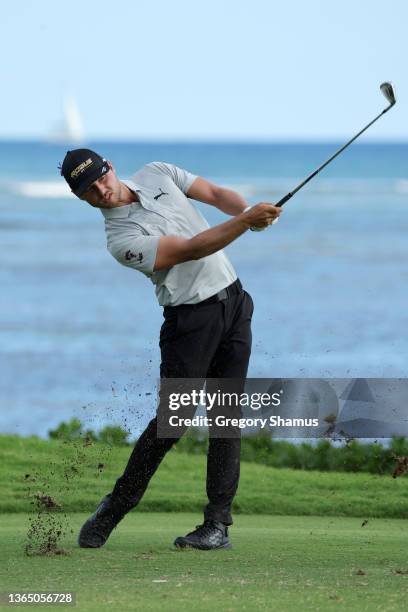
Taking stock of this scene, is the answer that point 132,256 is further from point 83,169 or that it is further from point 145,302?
point 145,302

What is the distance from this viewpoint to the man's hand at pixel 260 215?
230 inches

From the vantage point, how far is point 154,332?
26.5 m

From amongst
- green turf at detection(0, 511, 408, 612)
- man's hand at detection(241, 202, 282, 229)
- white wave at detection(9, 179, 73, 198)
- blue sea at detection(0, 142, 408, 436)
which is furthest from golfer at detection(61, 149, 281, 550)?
white wave at detection(9, 179, 73, 198)

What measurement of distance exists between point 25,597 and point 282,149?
102 metres

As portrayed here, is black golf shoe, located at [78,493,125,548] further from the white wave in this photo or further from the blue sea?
the white wave

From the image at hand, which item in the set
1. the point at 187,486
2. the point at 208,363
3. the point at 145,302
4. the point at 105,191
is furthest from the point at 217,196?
the point at 145,302

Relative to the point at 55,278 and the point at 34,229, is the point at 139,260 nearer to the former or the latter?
the point at 55,278

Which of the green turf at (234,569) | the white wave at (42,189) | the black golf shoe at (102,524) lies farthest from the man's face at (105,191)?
the white wave at (42,189)

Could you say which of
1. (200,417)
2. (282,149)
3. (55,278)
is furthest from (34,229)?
(282,149)

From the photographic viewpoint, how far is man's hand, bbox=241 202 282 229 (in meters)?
5.85

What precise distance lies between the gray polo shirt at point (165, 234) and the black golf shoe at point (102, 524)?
3.14 feet

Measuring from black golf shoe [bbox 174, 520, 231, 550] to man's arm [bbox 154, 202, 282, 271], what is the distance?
1.20 m

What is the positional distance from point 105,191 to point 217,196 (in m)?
0.66

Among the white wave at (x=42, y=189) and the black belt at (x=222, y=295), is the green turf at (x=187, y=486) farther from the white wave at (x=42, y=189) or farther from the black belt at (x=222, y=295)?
the white wave at (x=42, y=189)
